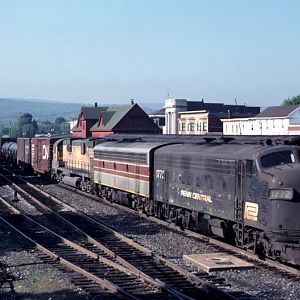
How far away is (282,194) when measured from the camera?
15.8 meters

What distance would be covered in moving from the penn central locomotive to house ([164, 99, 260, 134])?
76.7 metres

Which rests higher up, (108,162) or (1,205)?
(108,162)

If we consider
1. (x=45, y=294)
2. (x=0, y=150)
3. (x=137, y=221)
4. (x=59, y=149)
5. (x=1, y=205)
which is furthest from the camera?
(x=0, y=150)

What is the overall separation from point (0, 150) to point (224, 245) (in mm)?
74480

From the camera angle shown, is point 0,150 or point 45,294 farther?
point 0,150

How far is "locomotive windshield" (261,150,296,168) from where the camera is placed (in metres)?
16.6

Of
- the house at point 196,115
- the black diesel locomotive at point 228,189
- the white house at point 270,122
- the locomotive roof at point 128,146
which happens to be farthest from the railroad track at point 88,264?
the house at point 196,115

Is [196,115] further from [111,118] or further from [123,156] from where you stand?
[123,156]

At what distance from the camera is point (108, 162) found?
3497 centimetres

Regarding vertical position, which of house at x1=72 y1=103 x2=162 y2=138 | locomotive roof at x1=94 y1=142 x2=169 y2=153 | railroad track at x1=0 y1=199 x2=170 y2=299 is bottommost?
railroad track at x1=0 y1=199 x2=170 y2=299

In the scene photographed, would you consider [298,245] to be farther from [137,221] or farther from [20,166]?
[20,166]

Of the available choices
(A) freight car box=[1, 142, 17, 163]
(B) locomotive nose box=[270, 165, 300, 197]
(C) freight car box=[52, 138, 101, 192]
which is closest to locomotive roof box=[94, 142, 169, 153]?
(C) freight car box=[52, 138, 101, 192]

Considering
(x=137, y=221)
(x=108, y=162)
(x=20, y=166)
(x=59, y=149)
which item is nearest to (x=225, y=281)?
(x=137, y=221)

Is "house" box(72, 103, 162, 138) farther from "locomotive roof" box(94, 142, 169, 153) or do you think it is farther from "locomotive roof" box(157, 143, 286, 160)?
"locomotive roof" box(157, 143, 286, 160)
